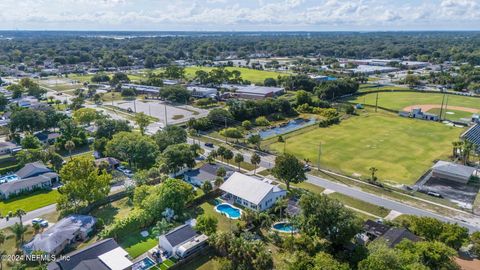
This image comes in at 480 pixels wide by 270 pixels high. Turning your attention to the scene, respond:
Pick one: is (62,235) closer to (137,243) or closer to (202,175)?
(137,243)

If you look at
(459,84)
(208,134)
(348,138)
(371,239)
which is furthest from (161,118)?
(459,84)

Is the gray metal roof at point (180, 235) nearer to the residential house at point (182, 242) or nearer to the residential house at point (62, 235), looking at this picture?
the residential house at point (182, 242)

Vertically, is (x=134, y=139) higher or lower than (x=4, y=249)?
higher

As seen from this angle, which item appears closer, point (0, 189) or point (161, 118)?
point (0, 189)

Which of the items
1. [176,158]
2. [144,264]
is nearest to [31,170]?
[176,158]

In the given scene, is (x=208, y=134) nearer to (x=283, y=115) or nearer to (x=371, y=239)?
(x=283, y=115)

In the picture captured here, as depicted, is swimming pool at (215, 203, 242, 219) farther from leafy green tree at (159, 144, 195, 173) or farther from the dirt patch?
the dirt patch
